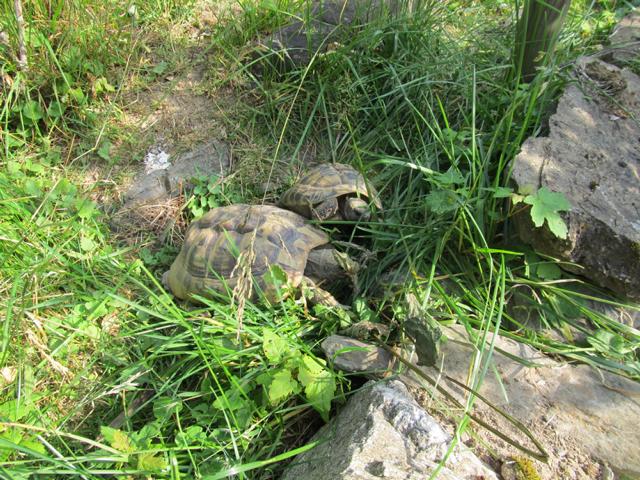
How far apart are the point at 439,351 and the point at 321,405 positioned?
1.91 feet

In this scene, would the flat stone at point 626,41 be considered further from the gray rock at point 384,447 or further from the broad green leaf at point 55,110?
the broad green leaf at point 55,110

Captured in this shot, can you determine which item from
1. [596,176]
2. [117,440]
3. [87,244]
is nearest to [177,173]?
[87,244]

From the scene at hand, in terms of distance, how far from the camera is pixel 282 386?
1.99 metres

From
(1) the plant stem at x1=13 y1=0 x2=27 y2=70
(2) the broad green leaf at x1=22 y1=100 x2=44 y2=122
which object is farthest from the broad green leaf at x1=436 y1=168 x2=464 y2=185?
(1) the plant stem at x1=13 y1=0 x2=27 y2=70

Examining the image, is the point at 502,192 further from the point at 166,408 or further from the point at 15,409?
the point at 15,409

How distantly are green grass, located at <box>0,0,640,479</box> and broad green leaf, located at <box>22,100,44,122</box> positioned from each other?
0.07 ft

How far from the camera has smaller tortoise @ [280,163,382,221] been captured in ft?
9.73

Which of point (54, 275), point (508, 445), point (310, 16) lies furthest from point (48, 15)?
point (508, 445)

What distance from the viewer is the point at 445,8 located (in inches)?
147

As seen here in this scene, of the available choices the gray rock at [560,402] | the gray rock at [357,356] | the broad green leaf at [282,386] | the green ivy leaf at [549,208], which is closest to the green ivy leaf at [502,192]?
the green ivy leaf at [549,208]

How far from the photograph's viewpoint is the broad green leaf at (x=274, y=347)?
2.11 meters

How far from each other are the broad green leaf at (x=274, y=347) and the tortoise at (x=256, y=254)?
17.0 inches

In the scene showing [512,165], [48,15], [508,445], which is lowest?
[508,445]

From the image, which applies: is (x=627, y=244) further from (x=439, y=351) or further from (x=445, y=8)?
(x=445, y=8)
